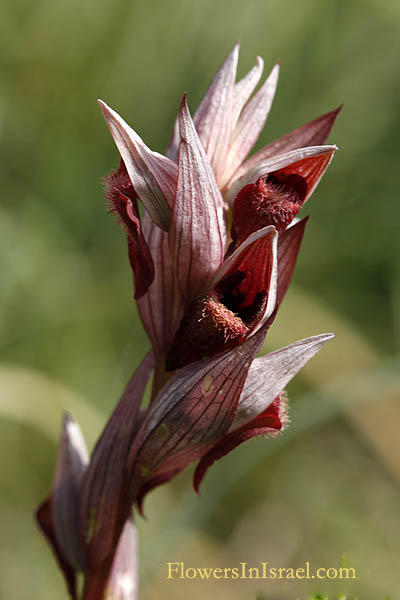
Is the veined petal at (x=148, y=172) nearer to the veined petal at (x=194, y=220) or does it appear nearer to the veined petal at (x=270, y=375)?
the veined petal at (x=194, y=220)

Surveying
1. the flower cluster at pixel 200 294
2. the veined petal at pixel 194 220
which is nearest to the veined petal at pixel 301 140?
the flower cluster at pixel 200 294

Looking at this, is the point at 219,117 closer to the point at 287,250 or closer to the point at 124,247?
the point at 287,250

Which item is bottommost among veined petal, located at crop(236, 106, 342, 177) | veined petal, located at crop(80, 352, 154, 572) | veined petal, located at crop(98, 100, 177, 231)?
veined petal, located at crop(80, 352, 154, 572)

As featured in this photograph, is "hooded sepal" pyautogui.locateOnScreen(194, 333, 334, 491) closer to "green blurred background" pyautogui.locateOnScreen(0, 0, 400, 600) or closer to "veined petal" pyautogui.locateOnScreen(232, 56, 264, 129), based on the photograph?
"veined petal" pyautogui.locateOnScreen(232, 56, 264, 129)

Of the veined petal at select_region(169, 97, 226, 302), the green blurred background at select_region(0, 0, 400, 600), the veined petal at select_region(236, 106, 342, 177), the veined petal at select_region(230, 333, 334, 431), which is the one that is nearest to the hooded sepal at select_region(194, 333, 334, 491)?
the veined petal at select_region(230, 333, 334, 431)

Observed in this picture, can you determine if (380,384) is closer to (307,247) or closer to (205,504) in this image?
(205,504)

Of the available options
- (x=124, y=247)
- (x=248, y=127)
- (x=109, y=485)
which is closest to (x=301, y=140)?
(x=248, y=127)
